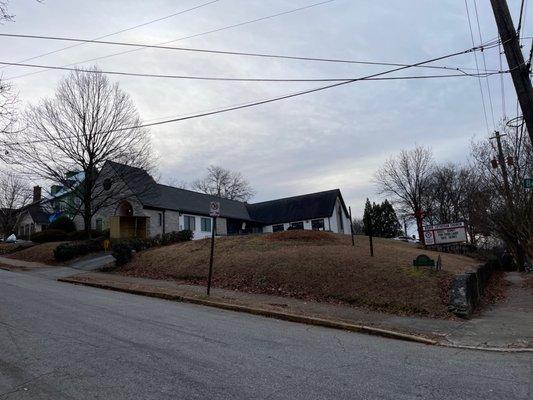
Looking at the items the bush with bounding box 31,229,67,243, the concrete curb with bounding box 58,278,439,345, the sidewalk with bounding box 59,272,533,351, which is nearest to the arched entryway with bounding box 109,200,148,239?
the bush with bounding box 31,229,67,243

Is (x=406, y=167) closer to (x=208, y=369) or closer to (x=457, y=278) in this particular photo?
(x=457, y=278)

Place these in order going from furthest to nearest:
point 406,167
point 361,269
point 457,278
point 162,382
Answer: point 406,167 → point 361,269 → point 457,278 → point 162,382

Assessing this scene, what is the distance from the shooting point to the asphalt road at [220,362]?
18.9 ft

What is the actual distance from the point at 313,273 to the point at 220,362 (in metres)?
9.23

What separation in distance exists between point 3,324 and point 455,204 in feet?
201

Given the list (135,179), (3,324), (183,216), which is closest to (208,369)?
(3,324)

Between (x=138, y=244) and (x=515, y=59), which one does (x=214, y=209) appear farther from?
(x=138, y=244)

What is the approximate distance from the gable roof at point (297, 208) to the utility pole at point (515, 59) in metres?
44.8

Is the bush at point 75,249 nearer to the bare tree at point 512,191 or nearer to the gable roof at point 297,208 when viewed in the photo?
the bare tree at point 512,191

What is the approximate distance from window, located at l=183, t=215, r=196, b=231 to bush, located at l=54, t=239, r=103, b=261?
15.0 meters

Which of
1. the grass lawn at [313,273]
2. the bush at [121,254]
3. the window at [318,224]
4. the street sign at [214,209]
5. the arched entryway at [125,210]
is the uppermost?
the arched entryway at [125,210]

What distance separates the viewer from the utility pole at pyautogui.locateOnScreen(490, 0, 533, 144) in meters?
11.2

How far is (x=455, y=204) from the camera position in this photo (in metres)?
62.4

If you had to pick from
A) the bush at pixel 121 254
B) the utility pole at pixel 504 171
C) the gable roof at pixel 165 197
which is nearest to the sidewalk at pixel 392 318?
the utility pole at pixel 504 171
